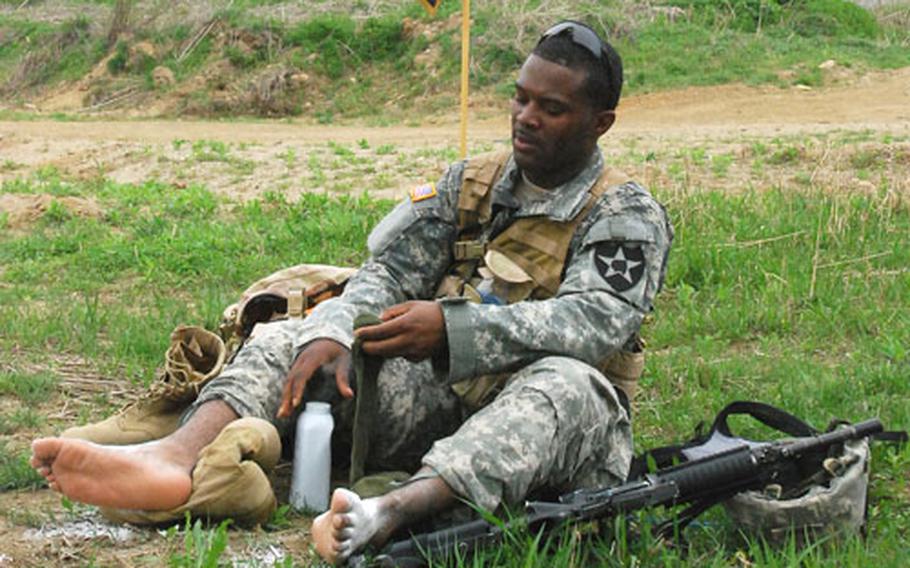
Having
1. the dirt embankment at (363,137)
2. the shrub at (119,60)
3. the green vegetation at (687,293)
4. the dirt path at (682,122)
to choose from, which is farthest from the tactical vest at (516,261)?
the shrub at (119,60)

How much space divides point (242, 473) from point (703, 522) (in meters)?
1.20

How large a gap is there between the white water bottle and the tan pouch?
144 mm

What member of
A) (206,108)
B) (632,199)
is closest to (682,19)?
(206,108)

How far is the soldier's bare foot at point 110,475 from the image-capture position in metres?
3.05

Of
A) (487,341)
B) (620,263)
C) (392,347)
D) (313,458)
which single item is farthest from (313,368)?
(620,263)

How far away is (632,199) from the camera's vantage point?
3520mm

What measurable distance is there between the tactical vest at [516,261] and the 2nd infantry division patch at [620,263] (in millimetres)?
156

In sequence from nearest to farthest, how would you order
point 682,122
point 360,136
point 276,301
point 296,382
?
point 296,382 → point 276,301 → point 360,136 → point 682,122

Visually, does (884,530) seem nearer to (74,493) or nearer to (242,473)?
(242,473)

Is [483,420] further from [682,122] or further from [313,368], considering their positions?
[682,122]

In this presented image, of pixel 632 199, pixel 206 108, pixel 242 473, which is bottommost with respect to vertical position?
pixel 206 108

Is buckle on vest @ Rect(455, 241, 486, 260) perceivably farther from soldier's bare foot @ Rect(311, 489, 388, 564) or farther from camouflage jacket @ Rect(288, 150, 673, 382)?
soldier's bare foot @ Rect(311, 489, 388, 564)

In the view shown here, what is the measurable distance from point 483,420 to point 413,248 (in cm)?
89

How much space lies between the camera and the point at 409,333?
10.5ft
